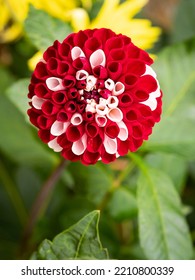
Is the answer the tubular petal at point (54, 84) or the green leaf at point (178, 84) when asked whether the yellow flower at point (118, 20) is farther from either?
the tubular petal at point (54, 84)

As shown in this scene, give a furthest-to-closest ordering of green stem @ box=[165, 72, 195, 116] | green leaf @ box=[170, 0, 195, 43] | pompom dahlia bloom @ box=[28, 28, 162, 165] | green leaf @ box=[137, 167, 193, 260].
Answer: green leaf @ box=[170, 0, 195, 43] < green stem @ box=[165, 72, 195, 116] < green leaf @ box=[137, 167, 193, 260] < pompom dahlia bloom @ box=[28, 28, 162, 165]

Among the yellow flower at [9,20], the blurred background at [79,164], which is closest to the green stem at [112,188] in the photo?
the blurred background at [79,164]

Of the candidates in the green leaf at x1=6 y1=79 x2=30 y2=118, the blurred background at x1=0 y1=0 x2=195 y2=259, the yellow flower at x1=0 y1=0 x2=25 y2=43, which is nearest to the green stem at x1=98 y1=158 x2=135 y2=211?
the blurred background at x1=0 y1=0 x2=195 y2=259

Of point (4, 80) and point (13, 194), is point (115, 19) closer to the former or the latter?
point (4, 80)

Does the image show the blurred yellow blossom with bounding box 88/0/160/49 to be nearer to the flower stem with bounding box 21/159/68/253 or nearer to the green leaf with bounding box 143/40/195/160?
the green leaf with bounding box 143/40/195/160

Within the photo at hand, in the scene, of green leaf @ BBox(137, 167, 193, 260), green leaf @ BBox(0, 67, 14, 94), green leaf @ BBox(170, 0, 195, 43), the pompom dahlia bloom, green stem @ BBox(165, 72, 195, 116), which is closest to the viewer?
the pompom dahlia bloom

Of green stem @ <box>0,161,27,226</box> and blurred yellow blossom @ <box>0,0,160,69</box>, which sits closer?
blurred yellow blossom @ <box>0,0,160,69</box>
